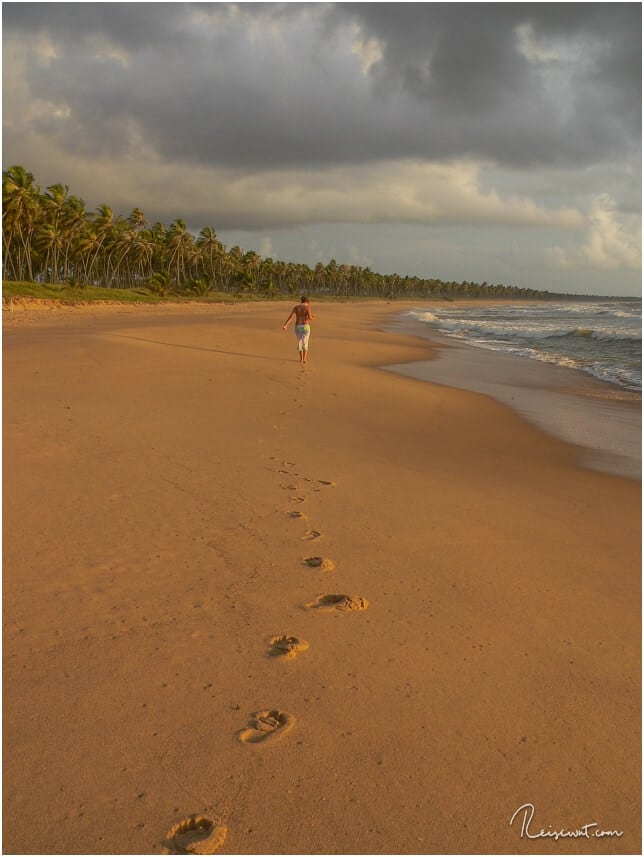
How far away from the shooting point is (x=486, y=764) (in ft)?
8.86

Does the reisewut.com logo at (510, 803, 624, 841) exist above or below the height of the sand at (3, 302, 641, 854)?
below

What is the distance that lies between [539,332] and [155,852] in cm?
4187

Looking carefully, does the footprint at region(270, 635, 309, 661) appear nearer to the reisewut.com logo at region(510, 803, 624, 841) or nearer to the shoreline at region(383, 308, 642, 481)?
the reisewut.com logo at region(510, 803, 624, 841)

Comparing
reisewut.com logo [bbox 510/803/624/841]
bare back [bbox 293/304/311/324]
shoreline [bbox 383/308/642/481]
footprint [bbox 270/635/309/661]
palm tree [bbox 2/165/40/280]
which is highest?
palm tree [bbox 2/165/40/280]

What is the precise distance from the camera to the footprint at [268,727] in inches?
108

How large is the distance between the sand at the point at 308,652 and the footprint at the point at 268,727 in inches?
0.6

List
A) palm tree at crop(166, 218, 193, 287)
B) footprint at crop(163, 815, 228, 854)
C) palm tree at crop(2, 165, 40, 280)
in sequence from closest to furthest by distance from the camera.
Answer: footprint at crop(163, 815, 228, 854) → palm tree at crop(2, 165, 40, 280) → palm tree at crop(166, 218, 193, 287)

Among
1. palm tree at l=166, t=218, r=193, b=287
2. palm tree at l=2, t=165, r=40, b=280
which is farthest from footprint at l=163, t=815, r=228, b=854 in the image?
palm tree at l=166, t=218, r=193, b=287

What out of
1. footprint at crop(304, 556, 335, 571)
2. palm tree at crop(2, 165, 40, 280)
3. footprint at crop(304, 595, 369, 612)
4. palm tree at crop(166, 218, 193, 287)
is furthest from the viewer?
palm tree at crop(166, 218, 193, 287)

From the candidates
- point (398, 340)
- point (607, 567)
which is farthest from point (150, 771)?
point (398, 340)

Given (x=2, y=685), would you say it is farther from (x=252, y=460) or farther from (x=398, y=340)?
(x=398, y=340)

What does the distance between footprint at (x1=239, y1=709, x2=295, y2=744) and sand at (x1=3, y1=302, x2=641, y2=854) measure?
15 mm

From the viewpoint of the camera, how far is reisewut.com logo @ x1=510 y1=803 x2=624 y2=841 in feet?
8.00

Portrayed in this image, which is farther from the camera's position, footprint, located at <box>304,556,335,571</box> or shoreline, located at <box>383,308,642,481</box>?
shoreline, located at <box>383,308,642,481</box>
